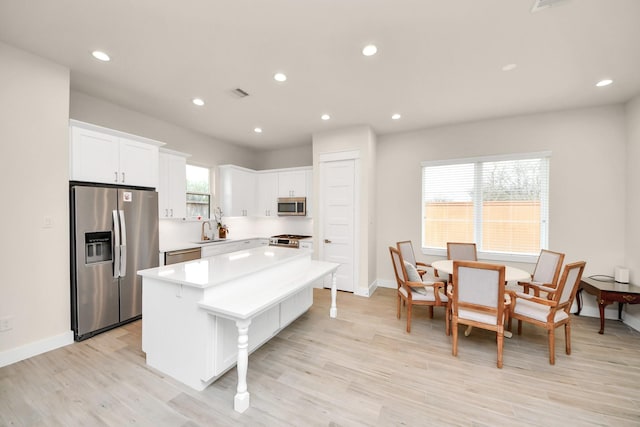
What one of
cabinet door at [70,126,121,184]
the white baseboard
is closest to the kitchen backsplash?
cabinet door at [70,126,121,184]

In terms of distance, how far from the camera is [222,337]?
6.59 ft

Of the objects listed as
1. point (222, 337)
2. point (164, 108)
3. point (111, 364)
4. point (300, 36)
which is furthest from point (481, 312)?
point (164, 108)

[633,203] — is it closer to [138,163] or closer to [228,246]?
[228,246]

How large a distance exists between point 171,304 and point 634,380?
4107 mm

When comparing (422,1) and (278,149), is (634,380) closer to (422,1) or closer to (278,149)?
(422,1)

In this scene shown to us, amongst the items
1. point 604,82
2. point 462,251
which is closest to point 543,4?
point 604,82

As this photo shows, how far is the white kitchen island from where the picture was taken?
6.07 ft

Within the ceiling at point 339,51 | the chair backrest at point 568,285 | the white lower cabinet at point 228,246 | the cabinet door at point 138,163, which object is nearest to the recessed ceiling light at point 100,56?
the ceiling at point 339,51

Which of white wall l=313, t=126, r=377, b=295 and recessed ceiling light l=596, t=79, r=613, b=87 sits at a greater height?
recessed ceiling light l=596, t=79, r=613, b=87

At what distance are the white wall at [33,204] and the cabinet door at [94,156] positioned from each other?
98 millimetres

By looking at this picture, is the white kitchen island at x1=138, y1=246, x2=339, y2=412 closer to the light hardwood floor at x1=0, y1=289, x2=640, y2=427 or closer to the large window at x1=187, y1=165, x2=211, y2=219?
the light hardwood floor at x1=0, y1=289, x2=640, y2=427

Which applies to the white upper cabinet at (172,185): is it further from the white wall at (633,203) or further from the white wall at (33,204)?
the white wall at (633,203)

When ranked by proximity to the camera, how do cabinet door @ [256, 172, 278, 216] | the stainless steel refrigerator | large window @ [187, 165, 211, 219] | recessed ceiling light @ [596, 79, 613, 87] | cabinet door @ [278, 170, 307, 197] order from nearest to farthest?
the stainless steel refrigerator < recessed ceiling light @ [596, 79, 613, 87] < large window @ [187, 165, 211, 219] < cabinet door @ [278, 170, 307, 197] < cabinet door @ [256, 172, 278, 216]

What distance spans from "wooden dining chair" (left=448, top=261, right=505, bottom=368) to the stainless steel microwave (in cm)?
325
